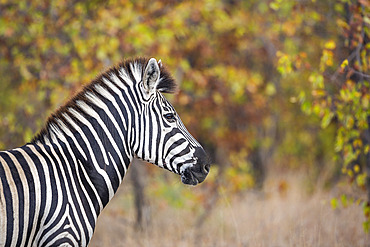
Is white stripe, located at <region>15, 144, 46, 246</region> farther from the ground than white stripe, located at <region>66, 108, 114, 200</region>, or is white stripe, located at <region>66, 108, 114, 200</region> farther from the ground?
white stripe, located at <region>66, 108, 114, 200</region>

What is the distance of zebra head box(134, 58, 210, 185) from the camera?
371cm

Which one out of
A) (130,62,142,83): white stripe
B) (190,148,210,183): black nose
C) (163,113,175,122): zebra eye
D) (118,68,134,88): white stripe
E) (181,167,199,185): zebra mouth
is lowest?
(181,167,199,185): zebra mouth

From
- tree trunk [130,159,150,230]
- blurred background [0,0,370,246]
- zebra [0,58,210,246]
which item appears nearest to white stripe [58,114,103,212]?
zebra [0,58,210,246]

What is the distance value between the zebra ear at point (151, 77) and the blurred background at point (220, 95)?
6.19 feet

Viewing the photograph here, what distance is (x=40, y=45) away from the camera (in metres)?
7.38

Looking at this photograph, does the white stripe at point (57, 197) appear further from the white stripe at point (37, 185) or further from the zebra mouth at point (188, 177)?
the zebra mouth at point (188, 177)

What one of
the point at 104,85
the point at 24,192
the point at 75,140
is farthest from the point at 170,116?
the point at 24,192

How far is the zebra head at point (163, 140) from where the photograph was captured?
3.71 m

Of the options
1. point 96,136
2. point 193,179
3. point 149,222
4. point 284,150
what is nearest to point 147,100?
point 96,136

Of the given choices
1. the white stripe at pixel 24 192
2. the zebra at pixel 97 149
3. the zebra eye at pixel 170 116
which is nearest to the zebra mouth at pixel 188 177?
the zebra at pixel 97 149

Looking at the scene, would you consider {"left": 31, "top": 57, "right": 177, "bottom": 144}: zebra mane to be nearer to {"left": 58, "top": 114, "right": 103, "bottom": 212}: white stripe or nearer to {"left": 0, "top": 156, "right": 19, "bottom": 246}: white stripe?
{"left": 58, "top": 114, "right": 103, "bottom": 212}: white stripe

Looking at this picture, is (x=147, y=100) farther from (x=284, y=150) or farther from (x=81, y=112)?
(x=284, y=150)

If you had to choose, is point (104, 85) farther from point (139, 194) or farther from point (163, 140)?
point (139, 194)

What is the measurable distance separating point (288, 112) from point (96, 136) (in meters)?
8.72
